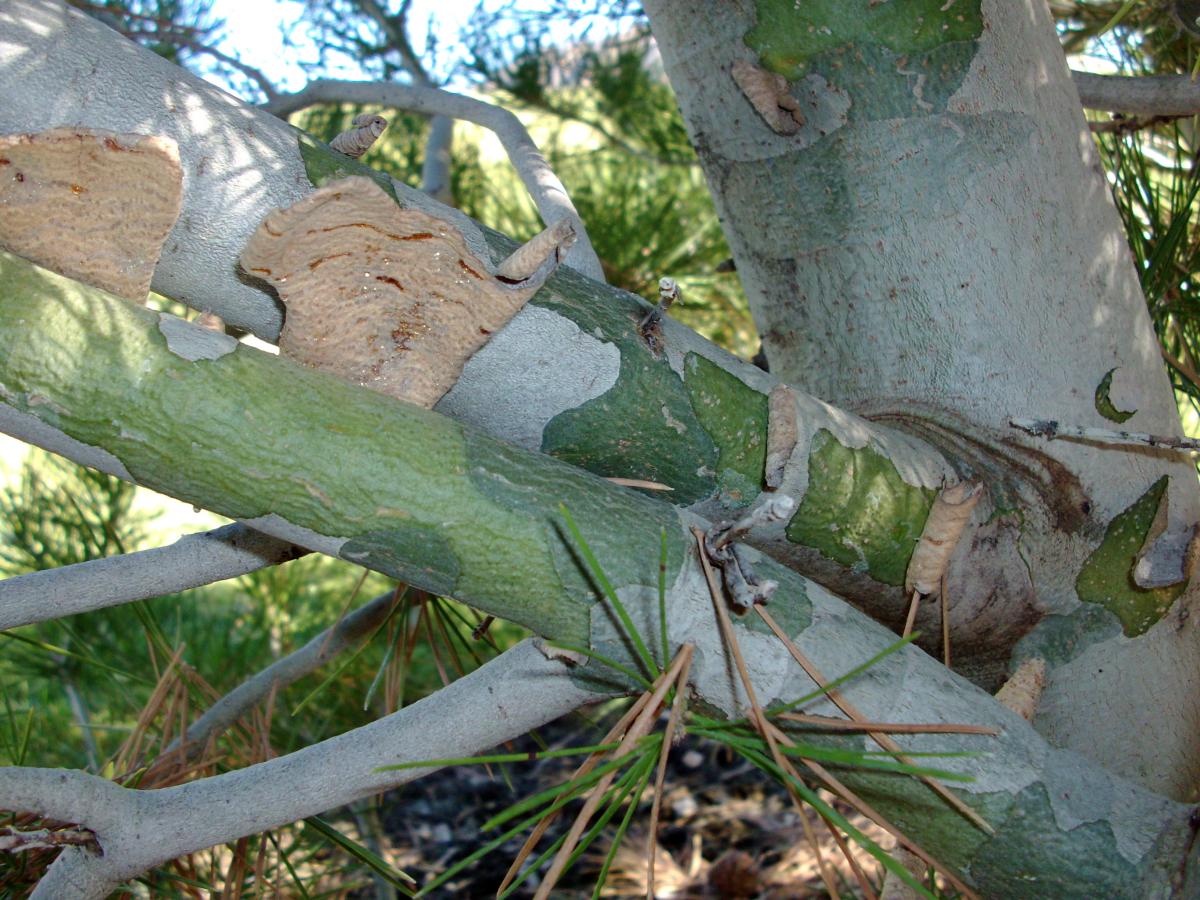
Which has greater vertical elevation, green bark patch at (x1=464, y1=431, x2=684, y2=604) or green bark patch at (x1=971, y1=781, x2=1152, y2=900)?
green bark patch at (x1=464, y1=431, x2=684, y2=604)

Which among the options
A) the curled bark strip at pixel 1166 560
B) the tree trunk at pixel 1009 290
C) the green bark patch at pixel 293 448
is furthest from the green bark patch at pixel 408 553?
the curled bark strip at pixel 1166 560

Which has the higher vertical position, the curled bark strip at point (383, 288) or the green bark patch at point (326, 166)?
the green bark patch at point (326, 166)

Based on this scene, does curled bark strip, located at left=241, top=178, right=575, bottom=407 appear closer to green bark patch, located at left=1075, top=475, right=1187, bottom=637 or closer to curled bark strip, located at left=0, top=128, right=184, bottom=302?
curled bark strip, located at left=0, top=128, right=184, bottom=302

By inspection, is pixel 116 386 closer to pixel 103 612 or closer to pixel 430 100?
pixel 430 100

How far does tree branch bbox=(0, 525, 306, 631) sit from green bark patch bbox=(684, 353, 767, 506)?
24 centimetres

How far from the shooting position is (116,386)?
39 cm

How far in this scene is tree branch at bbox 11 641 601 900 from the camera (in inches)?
17.5

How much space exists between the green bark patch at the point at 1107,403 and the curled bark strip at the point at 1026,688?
0.15m

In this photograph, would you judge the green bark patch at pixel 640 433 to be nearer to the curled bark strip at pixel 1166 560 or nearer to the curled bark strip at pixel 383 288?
the curled bark strip at pixel 383 288

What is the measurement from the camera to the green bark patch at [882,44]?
23.1 inches

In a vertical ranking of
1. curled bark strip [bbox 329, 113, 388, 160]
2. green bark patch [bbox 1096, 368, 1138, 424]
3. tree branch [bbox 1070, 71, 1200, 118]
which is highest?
tree branch [bbox 1070, 71, 1200, 118]

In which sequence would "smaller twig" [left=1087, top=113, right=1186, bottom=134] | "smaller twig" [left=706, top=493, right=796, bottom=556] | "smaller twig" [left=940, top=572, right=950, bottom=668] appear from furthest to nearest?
1. "smaller twig" [left=1087, top=113, right=1186, bottom=134]
2. "smaller twig" [left=940, top=572, right=950, bottom=668]
3. "smaller twig" [left=706, top=493, right=796, bottom=556]

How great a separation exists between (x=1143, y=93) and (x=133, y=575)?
695mm

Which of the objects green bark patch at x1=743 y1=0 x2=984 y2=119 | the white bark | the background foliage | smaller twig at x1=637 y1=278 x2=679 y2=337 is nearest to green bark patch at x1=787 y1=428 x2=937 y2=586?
smaller twig at x1=637 y1=278 x2=679 y2=337
